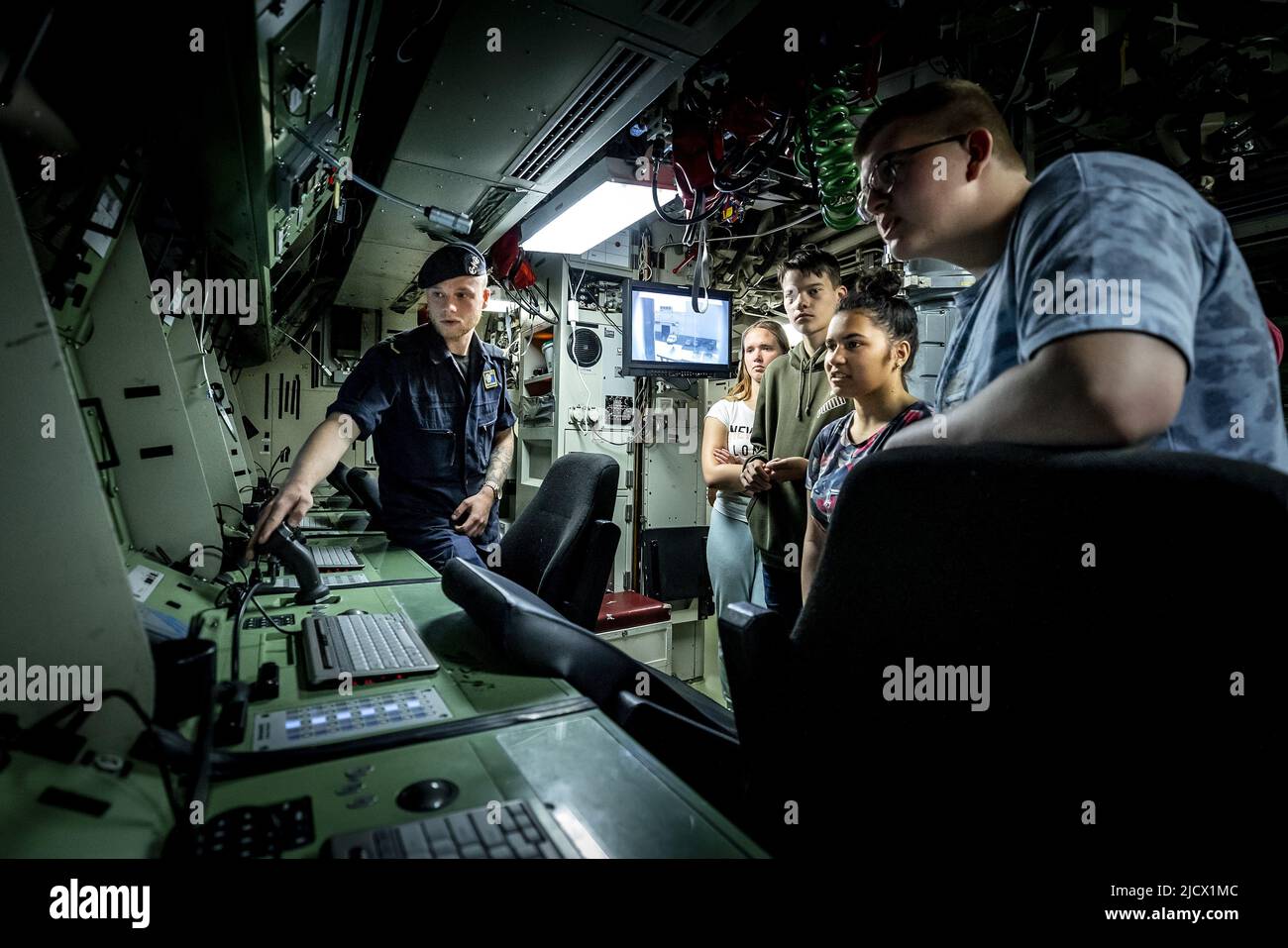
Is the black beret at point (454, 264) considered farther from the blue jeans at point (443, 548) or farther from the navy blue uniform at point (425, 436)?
the blue jeans at point (443, 548)

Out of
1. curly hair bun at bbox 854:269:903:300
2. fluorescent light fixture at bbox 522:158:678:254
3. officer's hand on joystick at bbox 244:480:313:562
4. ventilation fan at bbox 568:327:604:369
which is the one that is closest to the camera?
officer's hand on joystick at bbox 244:480:313:562

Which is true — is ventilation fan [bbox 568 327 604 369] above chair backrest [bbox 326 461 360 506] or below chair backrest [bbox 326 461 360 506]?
above

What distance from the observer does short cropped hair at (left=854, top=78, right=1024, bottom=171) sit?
1.14 metres

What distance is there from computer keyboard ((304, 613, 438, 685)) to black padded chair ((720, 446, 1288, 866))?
0.79 metres

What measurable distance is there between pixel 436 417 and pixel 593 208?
1637 millimetres

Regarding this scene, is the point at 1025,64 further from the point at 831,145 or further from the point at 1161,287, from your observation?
the point at 1161,287

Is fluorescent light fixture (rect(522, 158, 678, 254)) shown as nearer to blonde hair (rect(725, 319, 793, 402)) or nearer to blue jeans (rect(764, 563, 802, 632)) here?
blonde hair (rect(725, 319, 793, 402))

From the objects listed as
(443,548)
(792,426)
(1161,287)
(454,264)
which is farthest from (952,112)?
(443,548)

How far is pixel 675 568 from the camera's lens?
4348 mm

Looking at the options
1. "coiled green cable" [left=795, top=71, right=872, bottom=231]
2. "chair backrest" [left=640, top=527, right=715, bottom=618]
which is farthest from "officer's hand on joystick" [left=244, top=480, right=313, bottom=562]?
"chair backrest" [left=640, top=527, right=715, bottom=618]

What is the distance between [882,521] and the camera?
27.9 inches

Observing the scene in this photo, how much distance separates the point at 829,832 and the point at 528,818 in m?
0.40

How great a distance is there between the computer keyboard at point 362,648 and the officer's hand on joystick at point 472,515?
1.04 m

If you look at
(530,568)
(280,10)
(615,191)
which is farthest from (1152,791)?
(615,191)
